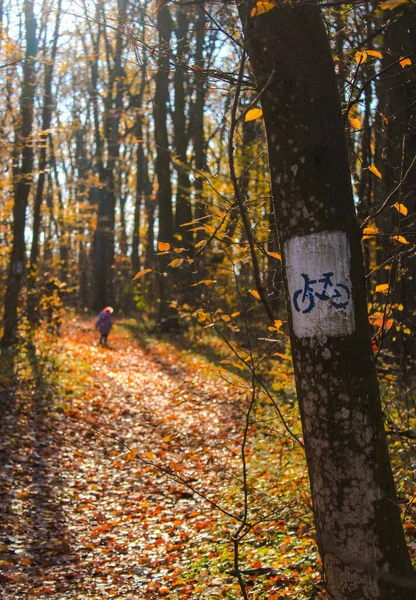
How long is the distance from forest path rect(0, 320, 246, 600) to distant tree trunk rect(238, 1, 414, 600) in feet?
4.35

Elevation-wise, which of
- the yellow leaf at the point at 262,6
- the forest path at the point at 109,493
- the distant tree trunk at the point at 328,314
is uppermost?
the yellow leaf at the point at 262,6

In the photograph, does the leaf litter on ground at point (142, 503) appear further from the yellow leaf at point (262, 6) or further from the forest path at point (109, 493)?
the yellow leaf at point (262, 6)

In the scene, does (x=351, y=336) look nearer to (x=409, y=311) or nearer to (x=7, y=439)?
(x=409, y=311)

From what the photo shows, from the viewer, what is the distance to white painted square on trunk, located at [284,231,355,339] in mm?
2443

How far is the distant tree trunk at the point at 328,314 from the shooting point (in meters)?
2.39

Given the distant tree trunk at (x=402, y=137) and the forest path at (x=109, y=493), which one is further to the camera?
the distant tree trunk at (x=402, y=137)

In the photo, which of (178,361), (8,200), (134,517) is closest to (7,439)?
(134,517)

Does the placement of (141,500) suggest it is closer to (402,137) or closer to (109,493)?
(109,493)

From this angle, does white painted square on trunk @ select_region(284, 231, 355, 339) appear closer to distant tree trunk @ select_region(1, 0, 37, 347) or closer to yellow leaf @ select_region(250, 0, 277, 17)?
yellow leaf @ select_region(250, 0, 277, 17)

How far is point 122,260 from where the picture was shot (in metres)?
38.3

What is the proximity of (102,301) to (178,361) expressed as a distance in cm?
1281

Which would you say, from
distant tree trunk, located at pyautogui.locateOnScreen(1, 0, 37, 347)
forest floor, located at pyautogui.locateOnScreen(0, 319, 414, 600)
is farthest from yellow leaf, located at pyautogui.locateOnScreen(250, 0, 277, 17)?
distant tree trunk, located at pyautogui.locateOnScreen(1, 0, 37, 347)

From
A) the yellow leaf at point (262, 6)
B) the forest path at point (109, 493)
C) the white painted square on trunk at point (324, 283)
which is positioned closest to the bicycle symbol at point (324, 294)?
the white painted square on trunk at point (324, 283)

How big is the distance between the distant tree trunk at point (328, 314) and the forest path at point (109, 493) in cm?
133
